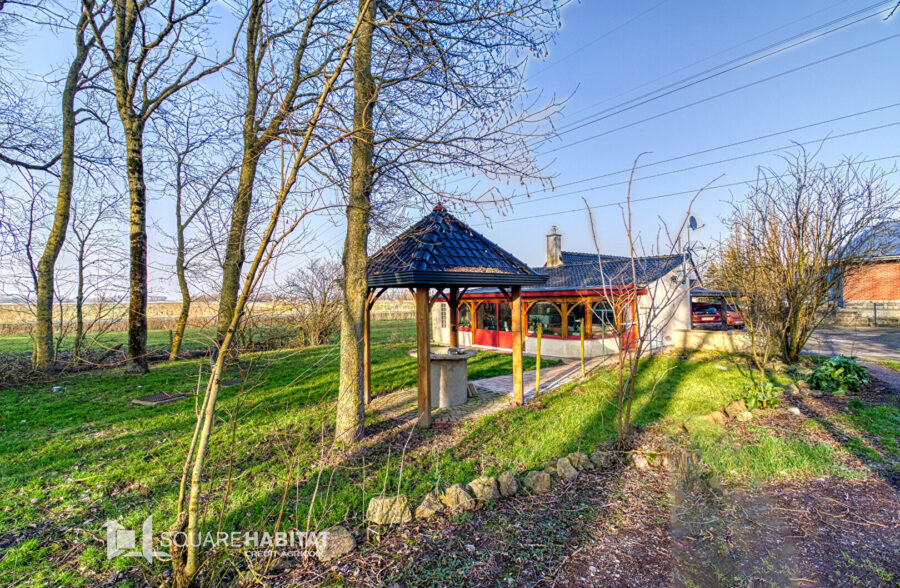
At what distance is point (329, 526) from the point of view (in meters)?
2.83

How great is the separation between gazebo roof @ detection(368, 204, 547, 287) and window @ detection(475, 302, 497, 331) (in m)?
8.43

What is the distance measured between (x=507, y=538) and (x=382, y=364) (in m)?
8.08

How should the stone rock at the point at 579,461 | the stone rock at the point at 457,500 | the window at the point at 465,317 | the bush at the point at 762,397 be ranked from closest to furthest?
the stone rock at the point at 457,500 < the stone rock at the point at 579,461 < the bush at the point at 762,397 < the window at the point at 465,317

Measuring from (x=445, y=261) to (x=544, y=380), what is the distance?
450 cm

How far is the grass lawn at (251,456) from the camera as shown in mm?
2699

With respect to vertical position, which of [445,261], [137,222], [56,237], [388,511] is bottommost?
[388,511]

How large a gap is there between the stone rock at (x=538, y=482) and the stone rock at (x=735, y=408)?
12.4 ft

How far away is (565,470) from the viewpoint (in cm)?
372

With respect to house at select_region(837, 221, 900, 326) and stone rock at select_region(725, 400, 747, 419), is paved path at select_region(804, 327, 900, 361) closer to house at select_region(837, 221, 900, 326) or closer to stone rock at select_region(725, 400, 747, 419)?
house at select_region(837, 221, 900, 326)

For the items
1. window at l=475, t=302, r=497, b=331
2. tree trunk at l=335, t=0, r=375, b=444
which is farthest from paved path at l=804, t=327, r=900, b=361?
tree trunk at l=335, t=0, r=375, b=444

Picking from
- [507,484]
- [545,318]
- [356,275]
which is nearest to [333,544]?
[507,484]

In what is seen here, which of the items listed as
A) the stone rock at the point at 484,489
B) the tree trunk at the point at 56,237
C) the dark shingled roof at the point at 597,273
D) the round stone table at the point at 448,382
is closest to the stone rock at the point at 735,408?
the round stone table at the point at 448,382

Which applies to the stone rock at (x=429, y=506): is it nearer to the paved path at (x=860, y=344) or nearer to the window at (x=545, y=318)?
the window at (x=545, y=318)

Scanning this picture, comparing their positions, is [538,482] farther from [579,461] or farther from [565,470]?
[579,461]
